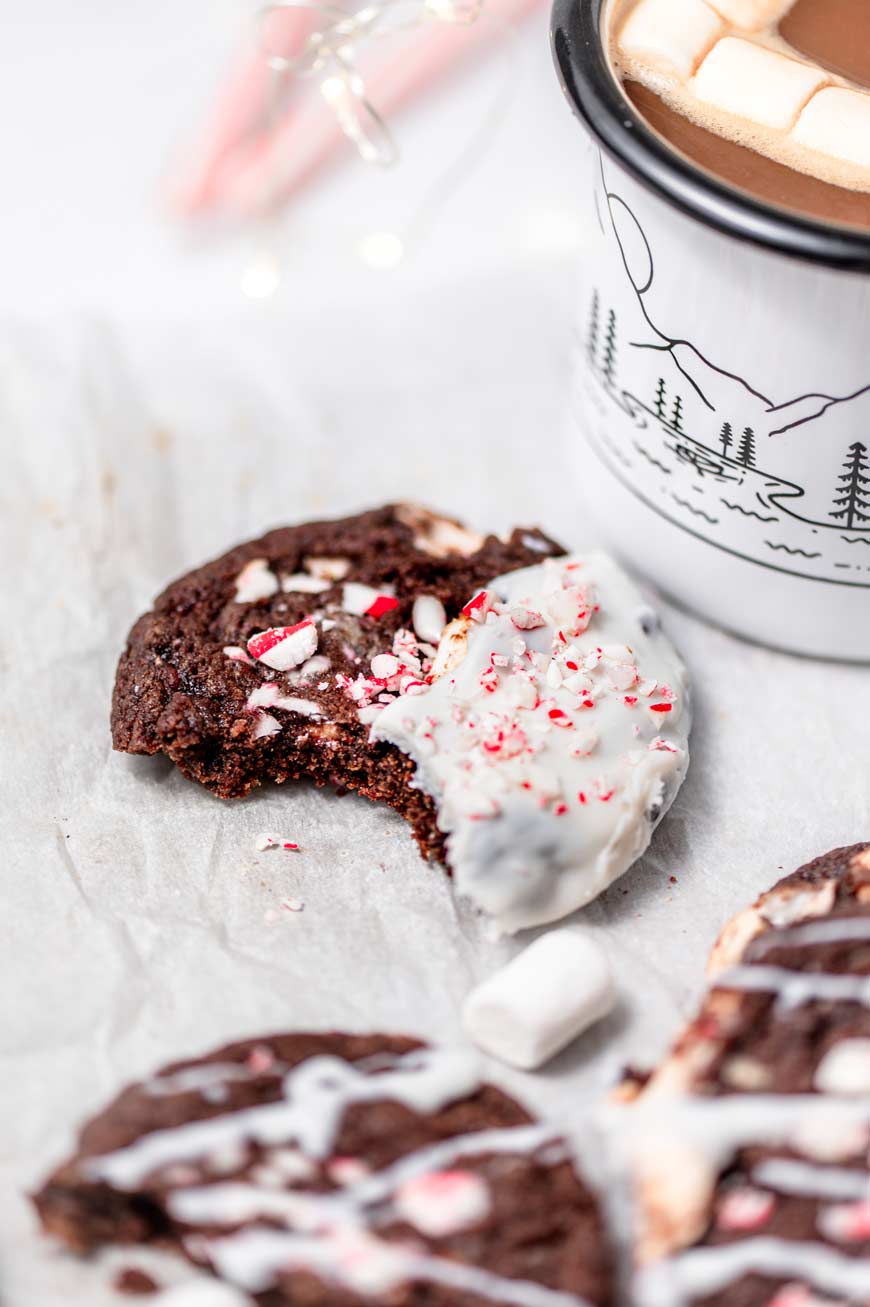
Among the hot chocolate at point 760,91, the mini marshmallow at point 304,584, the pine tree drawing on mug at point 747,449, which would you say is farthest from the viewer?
the mini marshmallow at point 304,584

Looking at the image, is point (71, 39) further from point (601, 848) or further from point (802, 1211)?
point (802, 1211)

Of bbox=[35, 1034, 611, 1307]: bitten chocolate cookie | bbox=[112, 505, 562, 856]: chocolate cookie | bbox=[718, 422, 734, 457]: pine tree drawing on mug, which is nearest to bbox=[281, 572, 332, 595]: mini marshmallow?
bbox=[112, 505, 562, 856]: chocolate cookie

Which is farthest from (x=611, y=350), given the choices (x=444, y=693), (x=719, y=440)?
(x=444, y=693)

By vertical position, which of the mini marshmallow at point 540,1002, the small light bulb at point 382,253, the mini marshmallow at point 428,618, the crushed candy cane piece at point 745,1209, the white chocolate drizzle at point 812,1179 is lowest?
the crushed candy cane piece at point 745,1209

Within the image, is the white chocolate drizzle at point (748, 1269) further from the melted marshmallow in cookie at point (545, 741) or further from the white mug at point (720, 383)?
the white mug at point (720, 383)

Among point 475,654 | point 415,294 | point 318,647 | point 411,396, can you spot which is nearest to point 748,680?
point 475,654

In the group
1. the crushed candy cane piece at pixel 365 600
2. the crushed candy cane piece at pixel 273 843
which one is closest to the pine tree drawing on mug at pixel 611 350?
the crushed candy cane piece at pixel 365 600
